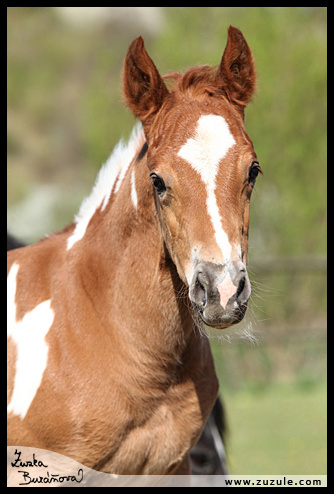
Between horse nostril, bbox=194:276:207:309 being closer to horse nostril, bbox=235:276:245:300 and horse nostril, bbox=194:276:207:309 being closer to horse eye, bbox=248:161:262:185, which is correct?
horse nostril, bbox=235:276:245:300

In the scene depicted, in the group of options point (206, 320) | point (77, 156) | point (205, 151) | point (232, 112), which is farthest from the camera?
point (77, 156)

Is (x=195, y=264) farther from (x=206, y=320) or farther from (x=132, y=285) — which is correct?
(x=132, y=285)

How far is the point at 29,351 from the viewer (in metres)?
3.21

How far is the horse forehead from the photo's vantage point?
8.64 feet

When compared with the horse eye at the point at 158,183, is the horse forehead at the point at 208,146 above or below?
above

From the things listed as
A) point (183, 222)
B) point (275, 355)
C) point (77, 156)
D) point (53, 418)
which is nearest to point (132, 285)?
point (183, 222)

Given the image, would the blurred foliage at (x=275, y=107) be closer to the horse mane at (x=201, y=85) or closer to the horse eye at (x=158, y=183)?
the horse mane at (x=201, y=85)

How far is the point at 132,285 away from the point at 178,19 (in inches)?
420

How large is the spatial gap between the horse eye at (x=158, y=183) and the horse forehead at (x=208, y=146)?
16 cm

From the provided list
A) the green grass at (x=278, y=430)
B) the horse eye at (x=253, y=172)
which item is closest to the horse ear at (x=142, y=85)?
the horse eye at (x=253, y=172)

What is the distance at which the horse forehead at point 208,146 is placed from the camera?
2.63 meters

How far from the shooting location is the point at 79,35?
138 feet
